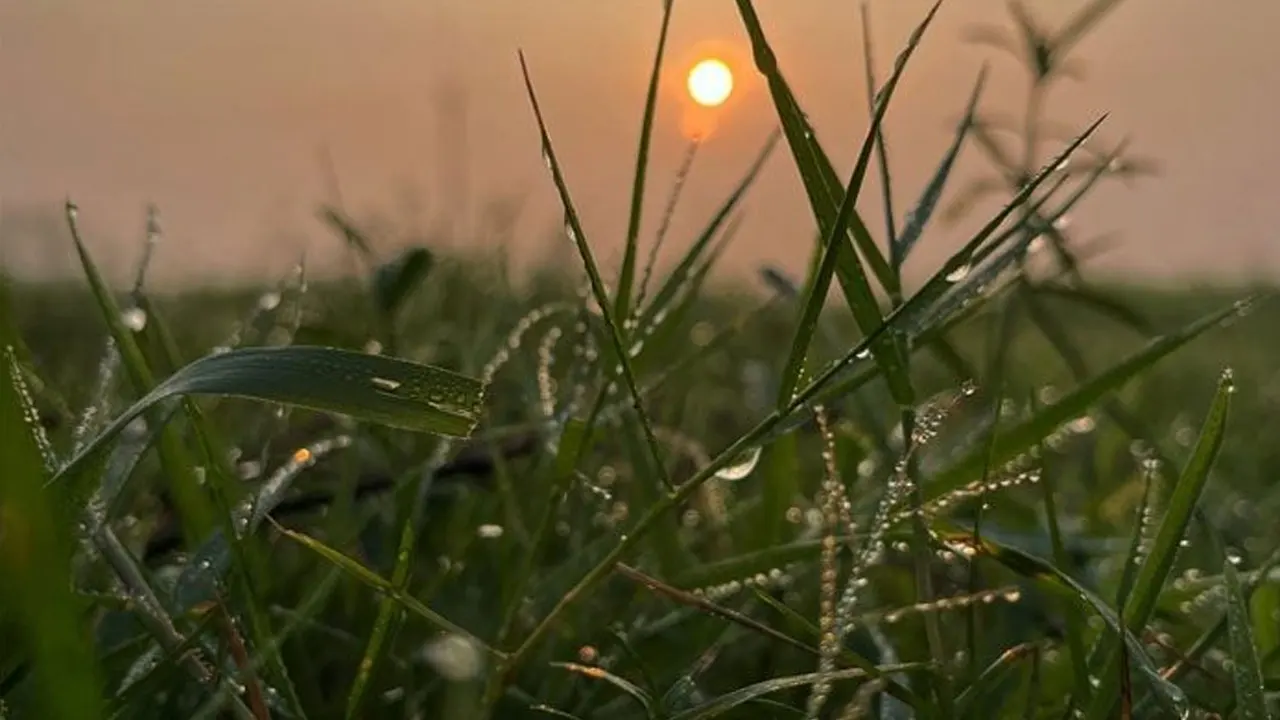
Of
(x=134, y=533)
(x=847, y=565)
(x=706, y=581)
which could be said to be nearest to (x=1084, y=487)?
(x=847, y=565)

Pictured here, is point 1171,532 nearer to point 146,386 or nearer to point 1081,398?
point 1081,398

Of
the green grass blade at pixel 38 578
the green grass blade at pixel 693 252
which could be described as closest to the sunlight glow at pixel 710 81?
the green grass blade at pixel 693 252

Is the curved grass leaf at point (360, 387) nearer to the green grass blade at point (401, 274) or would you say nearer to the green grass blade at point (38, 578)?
the green grass blade at point (38, 578)

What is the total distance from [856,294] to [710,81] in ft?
0.98

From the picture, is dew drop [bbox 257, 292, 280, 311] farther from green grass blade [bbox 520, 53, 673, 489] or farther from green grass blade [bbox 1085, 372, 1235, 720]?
green grass blade [bbox 1085, 372, 1235, 720]

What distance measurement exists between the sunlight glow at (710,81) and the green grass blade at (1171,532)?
0.34 metres

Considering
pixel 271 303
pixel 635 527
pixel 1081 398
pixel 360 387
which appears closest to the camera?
pixel 360 387

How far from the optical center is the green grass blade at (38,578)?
258 millimetres

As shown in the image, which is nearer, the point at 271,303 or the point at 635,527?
the point at 635,527

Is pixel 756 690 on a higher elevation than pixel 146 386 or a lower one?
lower

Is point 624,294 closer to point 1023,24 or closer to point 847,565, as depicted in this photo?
point 847,565

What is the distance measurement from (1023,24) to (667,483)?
60cm

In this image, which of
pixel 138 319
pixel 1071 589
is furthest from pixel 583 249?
pixel 138 319

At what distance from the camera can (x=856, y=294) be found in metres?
0.59
